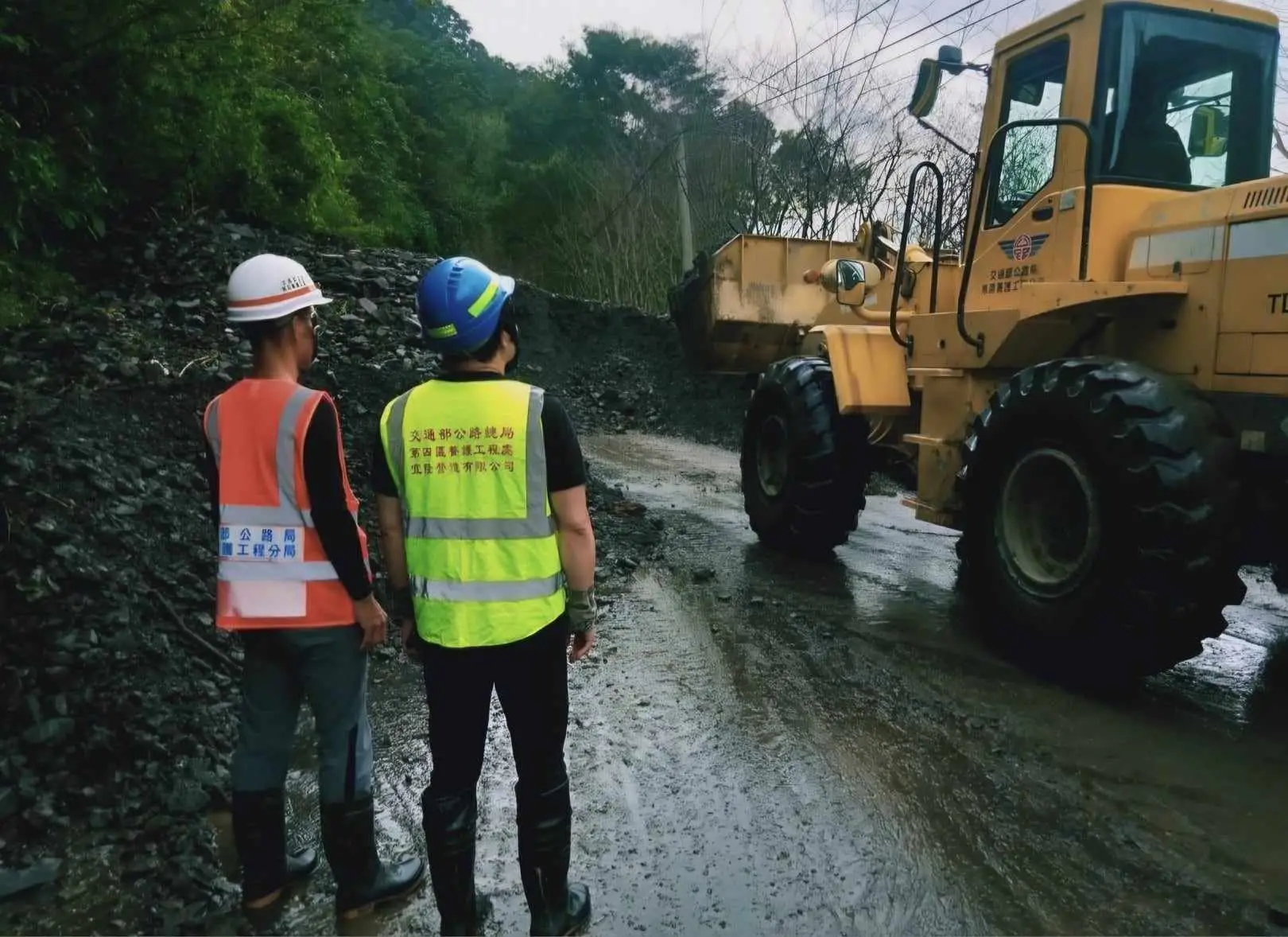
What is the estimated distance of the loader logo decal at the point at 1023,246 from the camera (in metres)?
5.26

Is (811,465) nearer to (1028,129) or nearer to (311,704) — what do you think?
(1028,129)

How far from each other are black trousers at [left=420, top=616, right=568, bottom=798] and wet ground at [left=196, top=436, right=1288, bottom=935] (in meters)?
0.55

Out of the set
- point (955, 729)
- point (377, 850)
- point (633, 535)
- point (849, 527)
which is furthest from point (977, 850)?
point (633, 535)

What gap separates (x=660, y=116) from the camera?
31.6m

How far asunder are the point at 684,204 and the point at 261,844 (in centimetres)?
2530

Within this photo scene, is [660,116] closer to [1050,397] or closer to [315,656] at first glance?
[1050,397]

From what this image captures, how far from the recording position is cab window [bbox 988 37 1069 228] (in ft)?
17.1

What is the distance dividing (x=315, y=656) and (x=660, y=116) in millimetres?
31151

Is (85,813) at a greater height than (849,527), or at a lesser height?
lesser

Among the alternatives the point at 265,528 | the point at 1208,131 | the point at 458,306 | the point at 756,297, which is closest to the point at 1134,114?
the point at 1208,131

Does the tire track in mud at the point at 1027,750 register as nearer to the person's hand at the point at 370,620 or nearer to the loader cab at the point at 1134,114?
the person's hand at the point at 370,620

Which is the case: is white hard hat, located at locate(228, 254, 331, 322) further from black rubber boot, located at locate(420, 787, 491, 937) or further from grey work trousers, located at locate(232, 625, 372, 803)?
black rubber boot, located at locate(420, 787, 491, 937)

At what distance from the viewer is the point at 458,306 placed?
2.54 metres

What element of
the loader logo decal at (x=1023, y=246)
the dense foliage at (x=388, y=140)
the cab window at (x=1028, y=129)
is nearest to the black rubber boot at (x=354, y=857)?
the loader logo decal at (x=1023, y=246)
